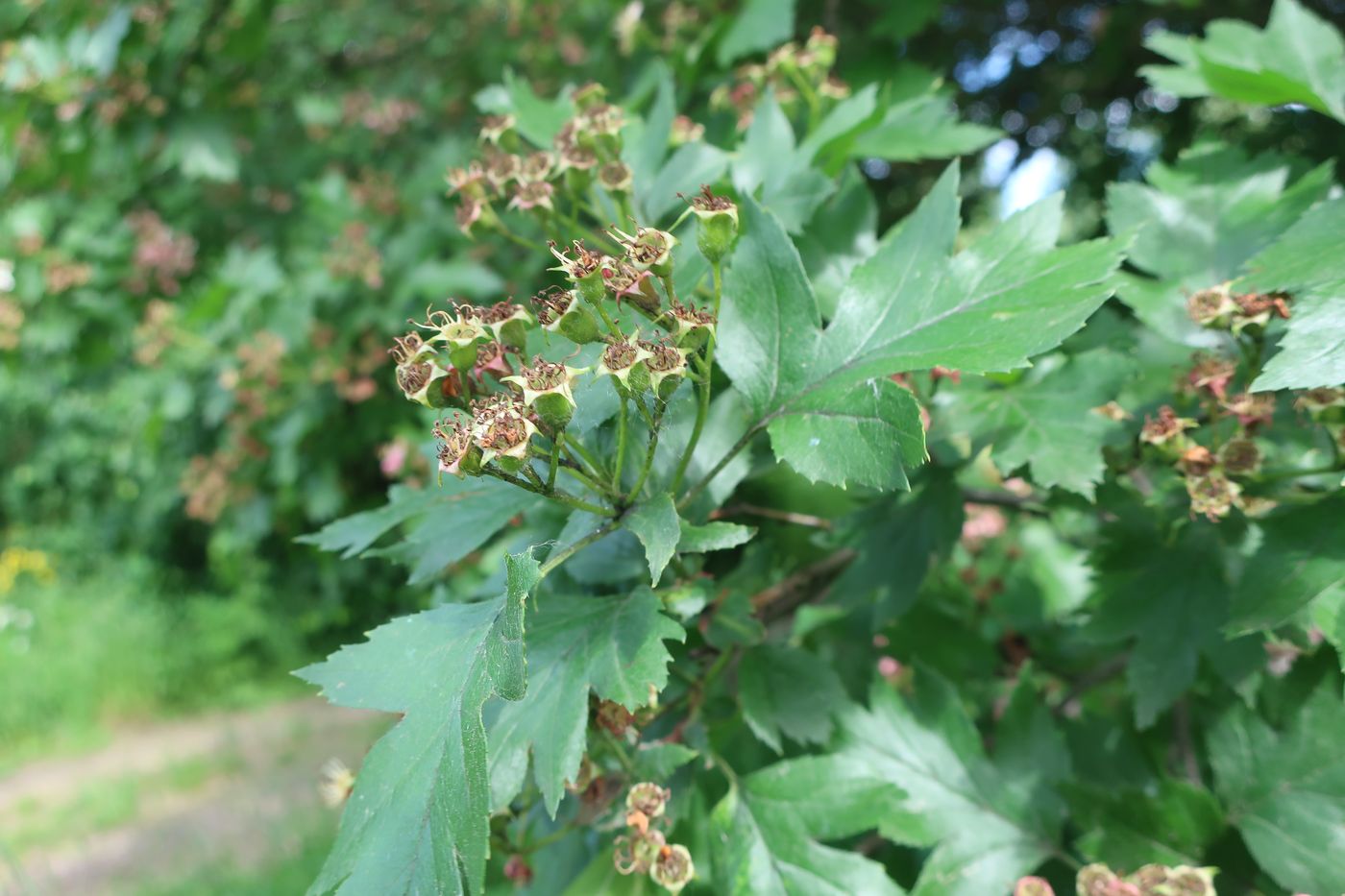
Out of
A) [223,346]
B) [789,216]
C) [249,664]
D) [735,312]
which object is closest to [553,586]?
[735,312]

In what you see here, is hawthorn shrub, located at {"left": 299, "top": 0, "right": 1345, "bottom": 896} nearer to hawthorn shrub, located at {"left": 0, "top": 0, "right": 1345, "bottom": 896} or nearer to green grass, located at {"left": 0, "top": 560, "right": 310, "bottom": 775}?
hawthorn shrub, located at {"left": 0, "top": 0, "right": 1345, "bottom": 896}

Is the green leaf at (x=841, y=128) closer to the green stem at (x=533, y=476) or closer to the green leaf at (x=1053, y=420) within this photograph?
the green leaf at (x=1053, y=420)

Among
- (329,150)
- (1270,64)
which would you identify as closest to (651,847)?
(1270,64)

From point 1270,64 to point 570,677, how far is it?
4.04 ft

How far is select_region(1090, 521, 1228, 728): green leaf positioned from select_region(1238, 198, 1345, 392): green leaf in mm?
349

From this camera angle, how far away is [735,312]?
97 cm

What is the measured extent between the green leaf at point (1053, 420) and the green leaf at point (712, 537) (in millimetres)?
358

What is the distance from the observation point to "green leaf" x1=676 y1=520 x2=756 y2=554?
887 millimetres

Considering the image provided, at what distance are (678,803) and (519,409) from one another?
0.50m

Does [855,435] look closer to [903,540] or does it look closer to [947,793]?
[903,540]

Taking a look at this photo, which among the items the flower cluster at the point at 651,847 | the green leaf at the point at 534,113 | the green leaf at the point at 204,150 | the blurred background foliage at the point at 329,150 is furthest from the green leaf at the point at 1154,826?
the green leaf at the point at 204,150

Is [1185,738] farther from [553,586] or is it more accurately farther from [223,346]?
[223,346]

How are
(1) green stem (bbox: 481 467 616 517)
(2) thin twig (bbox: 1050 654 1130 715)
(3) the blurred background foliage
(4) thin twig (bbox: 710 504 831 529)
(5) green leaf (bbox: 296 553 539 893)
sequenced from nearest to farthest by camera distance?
(5) green leaf (bbox: 296 553 539 893), (1) green stem (bbox: 481 467 616 517), (4) thin twig (bbox: 710 504 831 529), (2) thin twig (bbox: 1050 654 1130 715), (3) the blurred background foliage

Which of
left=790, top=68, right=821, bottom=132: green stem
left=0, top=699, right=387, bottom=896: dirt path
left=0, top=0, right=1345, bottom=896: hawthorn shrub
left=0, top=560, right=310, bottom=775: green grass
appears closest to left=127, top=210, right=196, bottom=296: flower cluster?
left=0, top=699, right=387, bottom=896: dirt path
